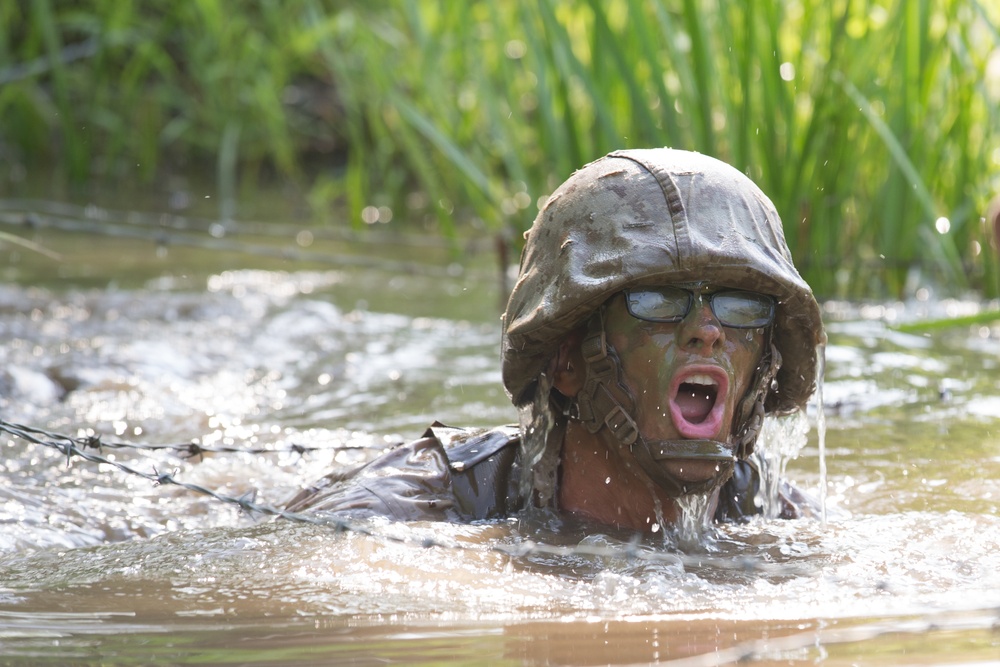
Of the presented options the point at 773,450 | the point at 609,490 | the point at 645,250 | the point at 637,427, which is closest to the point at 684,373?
the point at 637,427

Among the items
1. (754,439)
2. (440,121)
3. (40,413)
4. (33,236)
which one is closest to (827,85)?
(440,121)

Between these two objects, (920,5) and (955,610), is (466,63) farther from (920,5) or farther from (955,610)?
(955,610)

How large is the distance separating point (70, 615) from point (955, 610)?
5.19 feet

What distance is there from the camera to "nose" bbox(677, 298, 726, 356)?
2.92 m

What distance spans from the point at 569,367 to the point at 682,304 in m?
0.33

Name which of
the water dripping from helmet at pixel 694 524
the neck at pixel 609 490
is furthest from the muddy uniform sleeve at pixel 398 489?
the water dripping from helmet at pixel 694 524

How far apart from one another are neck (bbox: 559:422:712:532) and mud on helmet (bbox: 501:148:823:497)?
3.0 inches

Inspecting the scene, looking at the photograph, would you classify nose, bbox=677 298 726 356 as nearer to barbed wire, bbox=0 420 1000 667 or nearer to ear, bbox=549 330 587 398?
ear, bbox=549 330 587 398

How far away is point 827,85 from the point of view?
17.7ft

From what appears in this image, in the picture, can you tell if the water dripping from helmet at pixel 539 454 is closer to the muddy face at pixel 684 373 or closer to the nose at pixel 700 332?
the muddy face at pixel 684 373

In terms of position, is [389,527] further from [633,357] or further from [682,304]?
[682,304]

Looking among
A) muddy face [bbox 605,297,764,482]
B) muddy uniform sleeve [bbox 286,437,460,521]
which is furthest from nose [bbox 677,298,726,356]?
muddy uniform sleeve [bbox 286,437,460,521]

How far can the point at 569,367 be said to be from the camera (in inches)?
124

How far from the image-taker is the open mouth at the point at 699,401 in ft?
9.63
